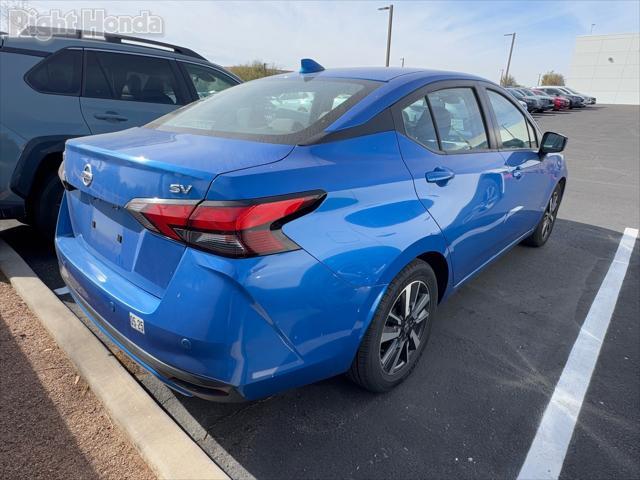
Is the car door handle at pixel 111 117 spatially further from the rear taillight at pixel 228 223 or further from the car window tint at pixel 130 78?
the rear taillight at pixel 228 223

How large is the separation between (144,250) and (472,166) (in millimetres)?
1971

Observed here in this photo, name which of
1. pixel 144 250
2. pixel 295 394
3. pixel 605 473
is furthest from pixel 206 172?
pixel 605 473

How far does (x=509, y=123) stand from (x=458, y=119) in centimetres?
95

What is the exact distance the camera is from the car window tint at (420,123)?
228 centimetres

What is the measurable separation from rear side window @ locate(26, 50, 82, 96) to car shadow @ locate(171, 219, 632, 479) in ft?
9.67

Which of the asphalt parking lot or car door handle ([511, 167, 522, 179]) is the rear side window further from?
car door handle ([511, 167, 522, 179])

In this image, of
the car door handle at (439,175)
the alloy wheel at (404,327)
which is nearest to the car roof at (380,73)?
the car door handle at (439,175)

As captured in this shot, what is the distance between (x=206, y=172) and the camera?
1.51 meters

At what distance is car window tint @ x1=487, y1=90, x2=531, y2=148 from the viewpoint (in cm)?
327

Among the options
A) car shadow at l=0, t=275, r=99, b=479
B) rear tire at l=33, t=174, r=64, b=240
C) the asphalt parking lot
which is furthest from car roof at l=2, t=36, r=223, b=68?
car shadow at l=0, t=275, r=99, b=479

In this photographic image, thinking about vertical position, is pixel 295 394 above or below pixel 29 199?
below

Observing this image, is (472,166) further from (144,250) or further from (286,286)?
(144,250)

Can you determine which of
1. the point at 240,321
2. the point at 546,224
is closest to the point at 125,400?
the point at 240,321

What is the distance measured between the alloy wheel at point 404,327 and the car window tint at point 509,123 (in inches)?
60.6
